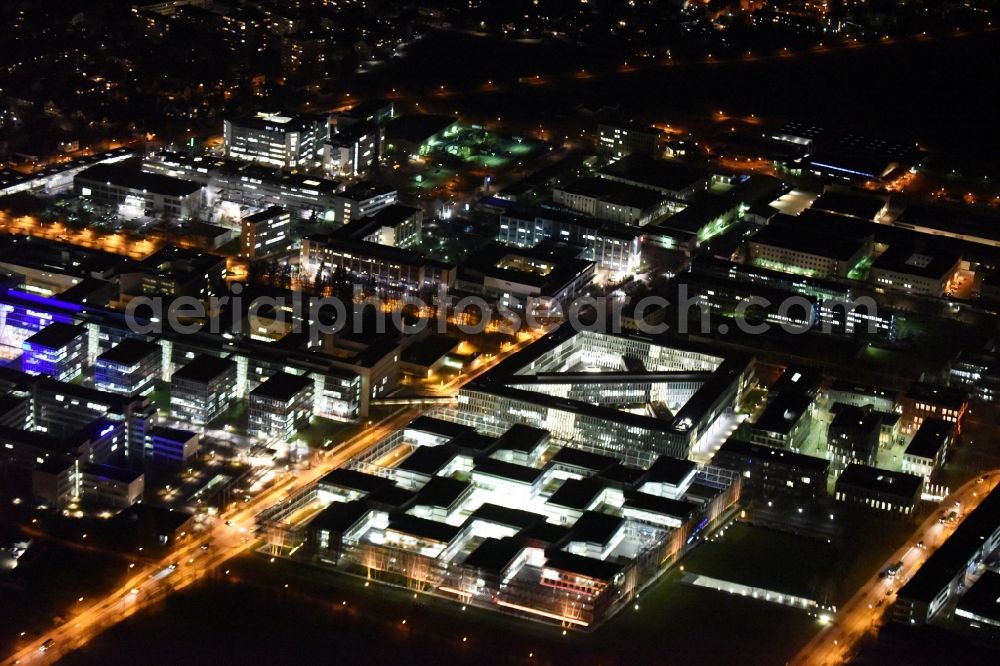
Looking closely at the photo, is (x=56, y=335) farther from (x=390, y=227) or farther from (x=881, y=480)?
(x=881, y=480)

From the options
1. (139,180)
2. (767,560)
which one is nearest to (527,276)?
(139,180)

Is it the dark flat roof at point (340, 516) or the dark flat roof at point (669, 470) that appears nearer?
the dark flat roof at point (340, 516)

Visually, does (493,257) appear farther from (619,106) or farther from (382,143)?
(619,106)

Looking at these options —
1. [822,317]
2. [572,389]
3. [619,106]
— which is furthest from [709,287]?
[619,106]

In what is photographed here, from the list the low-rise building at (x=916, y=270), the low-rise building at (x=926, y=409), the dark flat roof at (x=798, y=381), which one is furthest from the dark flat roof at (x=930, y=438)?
the low-rise building at (x=916, y=270)

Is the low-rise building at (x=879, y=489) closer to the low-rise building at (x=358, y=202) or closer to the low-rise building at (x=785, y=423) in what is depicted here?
the low-rise building at (x=785, y=423)

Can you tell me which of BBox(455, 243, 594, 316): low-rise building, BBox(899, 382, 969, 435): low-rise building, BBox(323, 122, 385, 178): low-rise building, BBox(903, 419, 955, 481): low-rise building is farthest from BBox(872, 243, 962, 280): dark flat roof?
BBox(323, 122, 385, 178): low-rise building

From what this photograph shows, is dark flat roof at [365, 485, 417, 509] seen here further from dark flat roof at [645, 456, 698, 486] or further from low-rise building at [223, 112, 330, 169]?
low-rise building at [223, 112, 330, 169]
